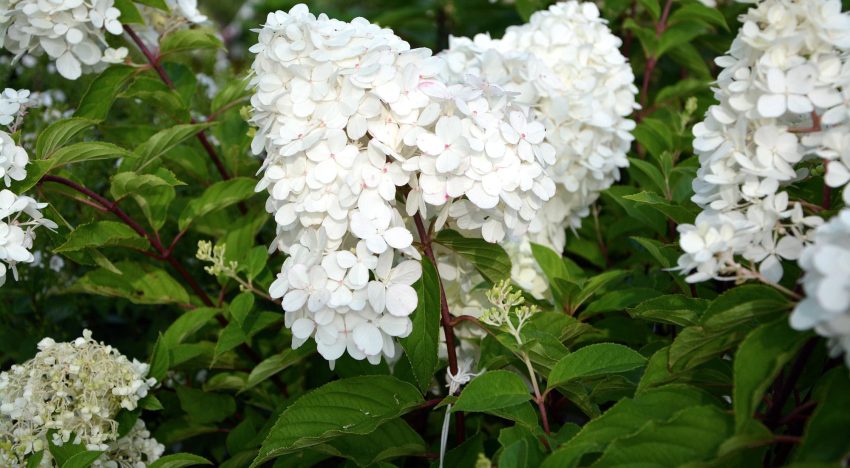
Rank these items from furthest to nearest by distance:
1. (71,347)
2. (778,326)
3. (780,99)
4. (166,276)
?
(166,276) < (71,347) < (780,99) < (778,326)

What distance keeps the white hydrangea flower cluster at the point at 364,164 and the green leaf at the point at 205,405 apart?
0.60 metres

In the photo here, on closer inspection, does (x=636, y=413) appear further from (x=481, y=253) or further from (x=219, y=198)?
(x=219, y=198)

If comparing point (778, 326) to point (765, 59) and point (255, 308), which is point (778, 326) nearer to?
point (765, 59)

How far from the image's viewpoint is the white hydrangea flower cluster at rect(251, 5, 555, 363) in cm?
131

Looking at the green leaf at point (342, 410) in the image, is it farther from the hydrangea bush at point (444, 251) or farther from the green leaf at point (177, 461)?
the green leaf at point (177, 461)

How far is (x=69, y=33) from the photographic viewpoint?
1.78m

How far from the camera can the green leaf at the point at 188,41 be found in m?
1.93

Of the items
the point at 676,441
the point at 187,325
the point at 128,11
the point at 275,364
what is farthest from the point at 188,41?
the point at 676,441

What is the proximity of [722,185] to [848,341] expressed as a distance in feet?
1.42

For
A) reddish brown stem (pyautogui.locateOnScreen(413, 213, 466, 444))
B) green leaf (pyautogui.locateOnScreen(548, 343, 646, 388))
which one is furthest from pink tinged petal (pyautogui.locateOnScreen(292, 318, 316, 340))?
green leaf (pyautogui.locateOnScreen(548, 343, 646, 388))

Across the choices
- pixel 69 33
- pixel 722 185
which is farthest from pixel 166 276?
pixel 722 185

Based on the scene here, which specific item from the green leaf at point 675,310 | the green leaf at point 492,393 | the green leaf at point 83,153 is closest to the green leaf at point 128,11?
the green leaf at point 83,153

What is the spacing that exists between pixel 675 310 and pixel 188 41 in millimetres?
1277

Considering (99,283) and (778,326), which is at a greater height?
(778,326)
